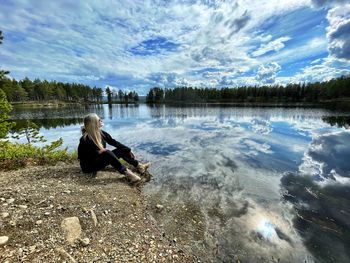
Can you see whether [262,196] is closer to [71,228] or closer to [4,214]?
[71,228]

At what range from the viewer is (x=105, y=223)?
16.4 ft

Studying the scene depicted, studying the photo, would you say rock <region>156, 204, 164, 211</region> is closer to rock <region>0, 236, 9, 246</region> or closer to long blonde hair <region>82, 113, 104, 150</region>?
long blonde hair <region>82, 113, 104, 150</region>

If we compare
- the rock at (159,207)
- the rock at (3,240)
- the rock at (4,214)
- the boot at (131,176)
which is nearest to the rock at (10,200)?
the rock at (4,214)

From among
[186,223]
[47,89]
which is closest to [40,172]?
[186,223]

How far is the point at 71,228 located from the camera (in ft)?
14.6

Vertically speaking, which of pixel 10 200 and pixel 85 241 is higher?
pixel 10 200

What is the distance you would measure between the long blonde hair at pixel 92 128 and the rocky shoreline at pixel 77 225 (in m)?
1.56

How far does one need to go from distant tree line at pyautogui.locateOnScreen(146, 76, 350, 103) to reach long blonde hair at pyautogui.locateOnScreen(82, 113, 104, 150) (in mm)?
126227

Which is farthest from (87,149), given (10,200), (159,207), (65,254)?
(65,254)

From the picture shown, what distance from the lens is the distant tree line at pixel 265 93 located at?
106 m

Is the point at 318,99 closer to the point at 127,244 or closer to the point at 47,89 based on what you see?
the point at 127,244

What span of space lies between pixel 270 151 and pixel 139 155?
897 cm

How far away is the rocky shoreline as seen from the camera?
384 cm

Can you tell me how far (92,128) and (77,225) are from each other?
10.6 feet
